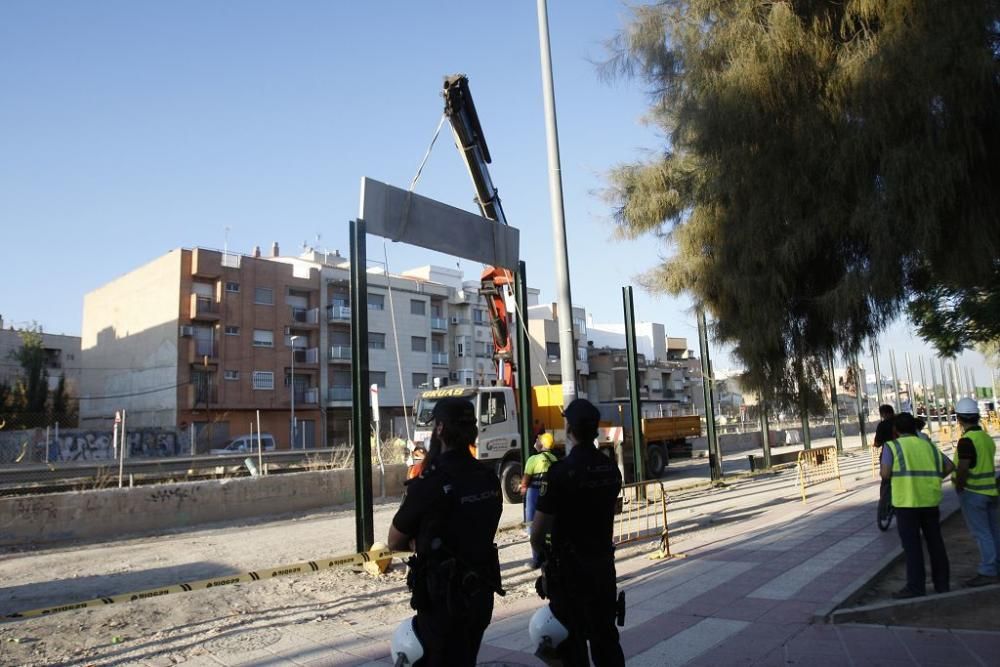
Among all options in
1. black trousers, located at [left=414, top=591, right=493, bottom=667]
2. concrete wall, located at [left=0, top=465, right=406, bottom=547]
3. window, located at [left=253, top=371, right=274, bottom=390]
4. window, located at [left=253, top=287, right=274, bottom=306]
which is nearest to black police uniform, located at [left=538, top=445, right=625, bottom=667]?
black trousers, located at [left=414, top=591, right=493, bottom=667]

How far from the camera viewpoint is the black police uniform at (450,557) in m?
3.15

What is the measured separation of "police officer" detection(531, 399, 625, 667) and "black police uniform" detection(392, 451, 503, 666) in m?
0.55

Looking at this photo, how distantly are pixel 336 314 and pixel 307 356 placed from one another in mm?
3295

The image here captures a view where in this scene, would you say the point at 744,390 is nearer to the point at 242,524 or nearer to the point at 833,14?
the point at 833,14

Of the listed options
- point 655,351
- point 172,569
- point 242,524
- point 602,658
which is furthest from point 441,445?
point 655,351

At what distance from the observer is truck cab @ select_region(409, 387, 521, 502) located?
50.4ft

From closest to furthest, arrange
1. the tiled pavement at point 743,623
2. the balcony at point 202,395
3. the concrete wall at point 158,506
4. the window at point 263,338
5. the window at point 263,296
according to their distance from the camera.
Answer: the tiled pavement at point 743,623 < the concrete wall at point 158,506 < the balcony at point 202,395 < the window at point 263,338 < the window at point 263,296

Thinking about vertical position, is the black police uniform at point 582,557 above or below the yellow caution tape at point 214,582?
above

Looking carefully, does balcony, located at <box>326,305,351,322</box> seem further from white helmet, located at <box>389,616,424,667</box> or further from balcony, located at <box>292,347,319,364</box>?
white helmet, located at <box>389,616,424,667</box>

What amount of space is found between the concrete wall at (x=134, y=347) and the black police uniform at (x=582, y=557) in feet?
134

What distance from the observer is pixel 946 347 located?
12773 mm

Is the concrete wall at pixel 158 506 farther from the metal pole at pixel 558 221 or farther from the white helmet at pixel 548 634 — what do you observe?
the white helmet at pixel 548 634

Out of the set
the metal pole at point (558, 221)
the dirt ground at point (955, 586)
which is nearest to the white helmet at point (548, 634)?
the dirt ground at point (955, 586)

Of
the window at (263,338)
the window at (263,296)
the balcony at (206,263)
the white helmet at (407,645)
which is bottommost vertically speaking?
the white helmet at (407,645)
